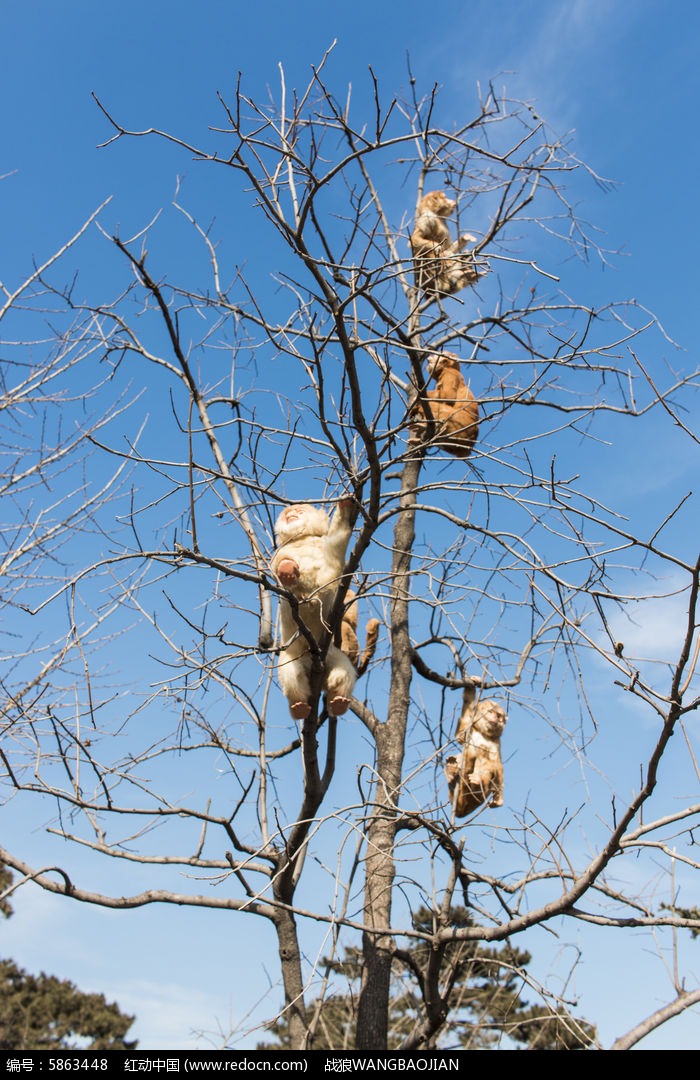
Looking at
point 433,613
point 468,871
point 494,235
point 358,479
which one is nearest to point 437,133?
point 494,235

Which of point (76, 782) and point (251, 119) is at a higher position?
point (251, 119)

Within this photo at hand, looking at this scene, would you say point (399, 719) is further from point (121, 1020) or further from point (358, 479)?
point (121, 1020)

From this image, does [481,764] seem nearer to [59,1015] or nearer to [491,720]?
[491,720]

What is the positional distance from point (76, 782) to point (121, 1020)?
10.5 metres

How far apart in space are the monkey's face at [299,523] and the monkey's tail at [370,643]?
1.47 m

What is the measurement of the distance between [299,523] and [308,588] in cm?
34

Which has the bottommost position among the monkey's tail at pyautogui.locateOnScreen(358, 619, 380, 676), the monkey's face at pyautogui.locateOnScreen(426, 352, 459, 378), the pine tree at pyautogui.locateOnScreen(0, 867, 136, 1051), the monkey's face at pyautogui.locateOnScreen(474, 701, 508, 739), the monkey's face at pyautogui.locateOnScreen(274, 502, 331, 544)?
the pine tree at pyautogui.locateOnScreen(0, 867, 136, 1051)

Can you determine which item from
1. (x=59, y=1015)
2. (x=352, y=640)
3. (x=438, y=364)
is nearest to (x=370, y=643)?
(x=352, y=640)

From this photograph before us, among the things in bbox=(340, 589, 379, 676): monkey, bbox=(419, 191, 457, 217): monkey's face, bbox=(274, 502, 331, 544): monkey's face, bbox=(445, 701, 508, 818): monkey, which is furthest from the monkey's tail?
bbox=(419, 191, 457, 217): monkey's face

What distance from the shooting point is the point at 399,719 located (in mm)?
5672

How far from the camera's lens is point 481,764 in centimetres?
559

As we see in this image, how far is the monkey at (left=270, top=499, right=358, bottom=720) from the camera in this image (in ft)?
14.5

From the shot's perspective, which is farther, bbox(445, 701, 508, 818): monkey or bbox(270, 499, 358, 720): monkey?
bbox(445, 701, 508, 818): monkey

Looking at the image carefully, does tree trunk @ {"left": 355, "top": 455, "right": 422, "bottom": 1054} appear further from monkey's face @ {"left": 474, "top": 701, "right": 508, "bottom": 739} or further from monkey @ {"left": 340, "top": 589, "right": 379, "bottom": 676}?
monkey's face @ {"left": 474, "top": 701, "right": 508, "bottom": 739}
